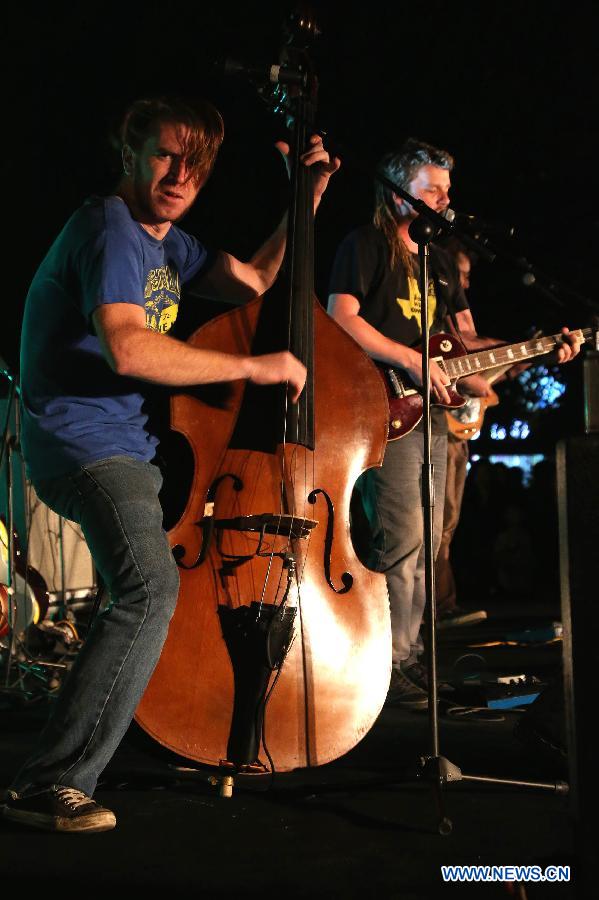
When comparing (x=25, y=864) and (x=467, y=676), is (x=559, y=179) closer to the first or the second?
(x=467, y=676)

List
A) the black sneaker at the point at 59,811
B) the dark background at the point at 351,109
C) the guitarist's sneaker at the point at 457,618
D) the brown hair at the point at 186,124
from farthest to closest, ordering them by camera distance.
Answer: the dark background at the point at 351,109
the guitarist's sneaker at the point at 457,618
the brown hair at the point at 186,124
the black sneaker at the point at 59,811

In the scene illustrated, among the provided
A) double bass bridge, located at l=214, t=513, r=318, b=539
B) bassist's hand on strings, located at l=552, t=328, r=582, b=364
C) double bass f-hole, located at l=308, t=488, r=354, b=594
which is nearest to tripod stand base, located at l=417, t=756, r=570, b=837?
double bass f-hole, located at l=308, t=488, r=354, b=594

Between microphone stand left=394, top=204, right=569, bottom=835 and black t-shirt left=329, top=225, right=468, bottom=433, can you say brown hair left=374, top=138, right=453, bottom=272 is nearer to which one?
black t-shirt left=329, top=225, right=468, bottom=433

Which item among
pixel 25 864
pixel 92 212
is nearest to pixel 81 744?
pixel 25 864

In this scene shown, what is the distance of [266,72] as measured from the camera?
3.02 m

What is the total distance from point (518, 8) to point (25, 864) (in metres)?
10.7

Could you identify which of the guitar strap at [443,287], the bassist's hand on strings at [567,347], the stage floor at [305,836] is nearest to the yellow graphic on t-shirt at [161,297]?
the stage floor at [305,836]

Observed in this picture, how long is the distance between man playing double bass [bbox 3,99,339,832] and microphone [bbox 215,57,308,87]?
0.56ft

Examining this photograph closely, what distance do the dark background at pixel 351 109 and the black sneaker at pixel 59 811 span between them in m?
4.09

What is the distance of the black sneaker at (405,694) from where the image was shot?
407 centimetres

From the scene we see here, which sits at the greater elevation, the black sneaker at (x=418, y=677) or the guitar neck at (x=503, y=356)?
the guitar neck at (x=503, y=356)

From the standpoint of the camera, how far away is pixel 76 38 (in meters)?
8.27

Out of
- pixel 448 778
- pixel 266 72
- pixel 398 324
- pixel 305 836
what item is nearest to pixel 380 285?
pixel 398 324

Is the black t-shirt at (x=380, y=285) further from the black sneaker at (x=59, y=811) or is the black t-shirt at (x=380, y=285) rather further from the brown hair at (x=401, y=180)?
the black sneaker at (x=59, y=811)
